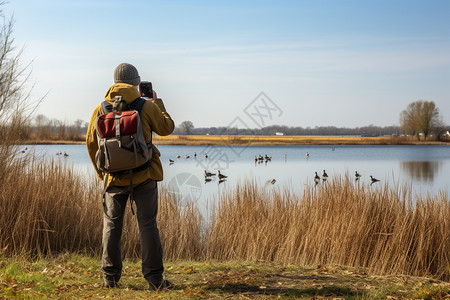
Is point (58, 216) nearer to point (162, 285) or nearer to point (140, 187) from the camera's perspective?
point (162, 285)

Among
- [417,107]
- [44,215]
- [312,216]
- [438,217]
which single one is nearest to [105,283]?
[44,215]

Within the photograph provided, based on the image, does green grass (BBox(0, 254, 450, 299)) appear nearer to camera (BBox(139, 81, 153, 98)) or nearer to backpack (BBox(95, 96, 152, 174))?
backpack (BBox(95, 96, 152, 174))

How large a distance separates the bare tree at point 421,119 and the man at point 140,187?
195ft

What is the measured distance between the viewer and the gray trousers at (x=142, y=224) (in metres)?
4.78

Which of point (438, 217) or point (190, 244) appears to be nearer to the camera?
point (438, 217)

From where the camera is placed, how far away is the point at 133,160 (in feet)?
15.0

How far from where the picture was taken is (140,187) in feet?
15.6

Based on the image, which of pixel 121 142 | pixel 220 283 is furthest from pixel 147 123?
pixel 220 283

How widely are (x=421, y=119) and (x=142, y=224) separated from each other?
5998 cm

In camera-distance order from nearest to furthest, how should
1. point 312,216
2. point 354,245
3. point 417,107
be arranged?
point 354,245 < point 312,216 < point 417,107

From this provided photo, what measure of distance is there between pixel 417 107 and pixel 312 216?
57.6 metres

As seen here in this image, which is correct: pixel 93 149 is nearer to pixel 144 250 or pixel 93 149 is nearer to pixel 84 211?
pixel 144 250

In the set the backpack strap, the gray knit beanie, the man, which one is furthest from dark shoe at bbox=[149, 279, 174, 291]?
the gray knit beanie

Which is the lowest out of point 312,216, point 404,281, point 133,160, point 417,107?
point 404,281
